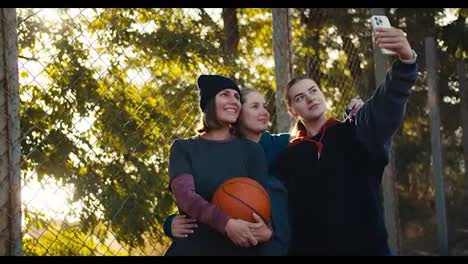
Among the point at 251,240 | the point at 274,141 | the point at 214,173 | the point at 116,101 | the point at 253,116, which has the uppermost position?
the point at 116,101

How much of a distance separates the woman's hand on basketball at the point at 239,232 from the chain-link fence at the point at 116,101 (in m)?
1.24

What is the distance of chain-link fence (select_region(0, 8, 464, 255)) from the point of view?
13.9 feet

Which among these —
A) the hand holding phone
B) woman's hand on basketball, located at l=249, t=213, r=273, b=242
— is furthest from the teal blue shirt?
the hand holding phone

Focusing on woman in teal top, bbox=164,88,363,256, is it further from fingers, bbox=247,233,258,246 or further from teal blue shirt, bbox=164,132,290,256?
fingers, bbox=247,233,258,246

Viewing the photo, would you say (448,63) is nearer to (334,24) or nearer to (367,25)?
(367,25)

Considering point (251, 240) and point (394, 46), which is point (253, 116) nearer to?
point (251, 240)

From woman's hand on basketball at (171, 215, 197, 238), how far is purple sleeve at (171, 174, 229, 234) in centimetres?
7

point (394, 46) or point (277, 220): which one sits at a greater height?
point (394, 46)

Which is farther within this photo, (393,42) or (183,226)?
(183,226)

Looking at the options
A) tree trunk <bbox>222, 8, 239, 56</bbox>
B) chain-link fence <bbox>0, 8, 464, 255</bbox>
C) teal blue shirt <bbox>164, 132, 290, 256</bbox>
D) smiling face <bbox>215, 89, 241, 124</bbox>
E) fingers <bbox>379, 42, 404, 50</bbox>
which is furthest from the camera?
tree trunk <bbox>222, 8, 239, 56</bbox>

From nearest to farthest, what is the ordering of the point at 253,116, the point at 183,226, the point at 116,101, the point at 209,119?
1. the point at 183,226
2. the point at 209,119
3. the point at 253,116
4. the point at 116,101

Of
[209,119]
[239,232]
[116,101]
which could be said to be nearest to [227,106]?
[209,119]

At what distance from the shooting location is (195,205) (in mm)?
Result: 2477

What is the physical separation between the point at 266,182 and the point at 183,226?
387mm
